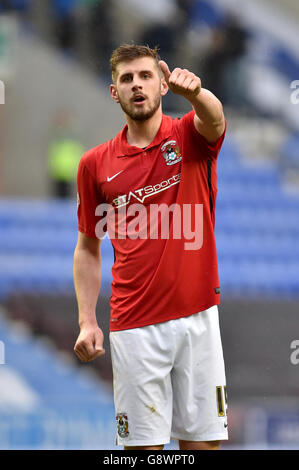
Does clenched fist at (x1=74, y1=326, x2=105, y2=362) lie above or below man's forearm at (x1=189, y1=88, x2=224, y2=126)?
below

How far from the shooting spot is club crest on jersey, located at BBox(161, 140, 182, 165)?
321 centimetres

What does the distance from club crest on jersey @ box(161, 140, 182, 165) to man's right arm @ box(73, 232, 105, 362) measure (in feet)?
1.49

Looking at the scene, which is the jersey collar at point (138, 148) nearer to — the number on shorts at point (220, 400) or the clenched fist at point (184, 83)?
the clenched fist at point (184, 83)

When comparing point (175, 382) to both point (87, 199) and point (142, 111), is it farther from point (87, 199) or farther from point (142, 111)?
point (142, 111)

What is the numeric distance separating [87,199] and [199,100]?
646 mm

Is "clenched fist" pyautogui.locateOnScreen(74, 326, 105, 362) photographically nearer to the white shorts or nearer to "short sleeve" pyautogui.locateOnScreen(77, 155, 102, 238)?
the white shorts

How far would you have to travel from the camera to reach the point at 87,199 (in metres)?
3.37

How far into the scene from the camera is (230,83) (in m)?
7.70

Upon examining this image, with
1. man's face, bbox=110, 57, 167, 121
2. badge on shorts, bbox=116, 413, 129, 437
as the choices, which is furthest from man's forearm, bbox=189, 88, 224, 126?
badge on shorts, bbox=116, 413, 129, 437

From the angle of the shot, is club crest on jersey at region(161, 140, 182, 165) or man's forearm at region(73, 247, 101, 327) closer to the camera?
club crest on jersey at region(161, 140, 182, 165)

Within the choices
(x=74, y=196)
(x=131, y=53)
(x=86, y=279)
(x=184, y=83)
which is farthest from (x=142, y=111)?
(x=74, y=196)

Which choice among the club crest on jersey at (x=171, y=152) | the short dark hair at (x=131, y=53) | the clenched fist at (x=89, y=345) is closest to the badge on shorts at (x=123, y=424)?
the clenched fist at (x=89, y=345)
